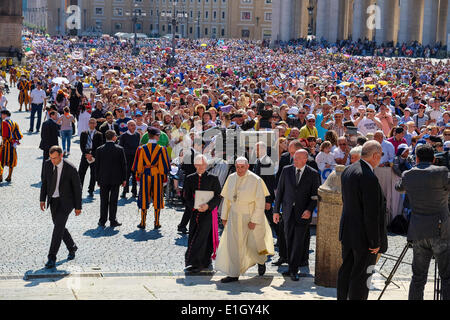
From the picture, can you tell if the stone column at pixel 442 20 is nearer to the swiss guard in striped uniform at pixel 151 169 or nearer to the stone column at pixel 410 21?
the stone column at pixel 410 21

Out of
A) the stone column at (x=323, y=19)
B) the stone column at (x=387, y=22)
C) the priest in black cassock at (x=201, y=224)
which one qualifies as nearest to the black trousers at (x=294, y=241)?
the priest in black cassock at (x=201, y=224)

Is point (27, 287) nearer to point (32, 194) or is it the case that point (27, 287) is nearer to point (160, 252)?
point (160, 252)

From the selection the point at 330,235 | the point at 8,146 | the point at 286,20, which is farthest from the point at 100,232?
the point at 286,20

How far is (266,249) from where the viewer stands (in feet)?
34.8

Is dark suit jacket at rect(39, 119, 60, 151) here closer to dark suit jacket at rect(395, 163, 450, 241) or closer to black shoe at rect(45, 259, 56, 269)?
black shoe at rect(45, 259, 56, 269)

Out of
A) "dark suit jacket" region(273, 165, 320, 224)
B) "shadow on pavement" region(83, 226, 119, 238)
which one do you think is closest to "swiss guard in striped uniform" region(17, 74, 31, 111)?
"shadow on pavement" region(83, 226, 119, 238)

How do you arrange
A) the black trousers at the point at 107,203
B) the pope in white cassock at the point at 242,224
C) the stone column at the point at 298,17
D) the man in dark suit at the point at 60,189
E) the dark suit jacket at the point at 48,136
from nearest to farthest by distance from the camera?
the pope in white cassock at the point at 242,224 < the man in dark suit at the point at 60,189 < the black trousers at the point at 107,203 < the dark suit jacket at the point at 48,136 < the stone column at the point at 298,17

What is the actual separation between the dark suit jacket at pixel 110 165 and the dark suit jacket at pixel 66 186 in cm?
241

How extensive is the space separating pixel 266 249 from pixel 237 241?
1.33ft

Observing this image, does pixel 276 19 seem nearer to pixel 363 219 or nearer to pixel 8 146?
pixel 8 146

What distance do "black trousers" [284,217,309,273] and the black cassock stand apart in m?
0.99

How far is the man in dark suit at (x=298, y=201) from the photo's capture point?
10.6 metres

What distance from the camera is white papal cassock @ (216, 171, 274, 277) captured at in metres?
10.4
